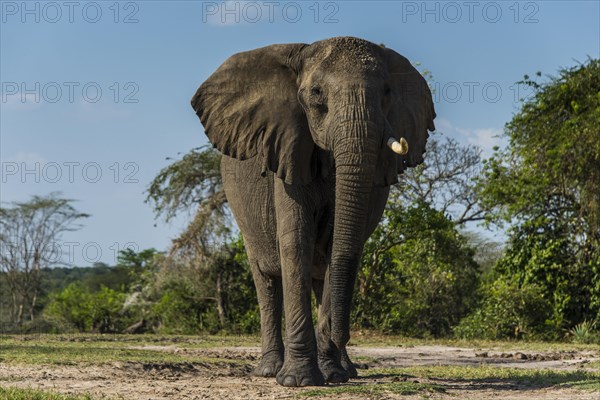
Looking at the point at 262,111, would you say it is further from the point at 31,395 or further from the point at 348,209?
the point at 31,395

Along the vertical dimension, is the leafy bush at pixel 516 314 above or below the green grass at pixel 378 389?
above

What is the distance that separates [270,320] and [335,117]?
10.3 feet

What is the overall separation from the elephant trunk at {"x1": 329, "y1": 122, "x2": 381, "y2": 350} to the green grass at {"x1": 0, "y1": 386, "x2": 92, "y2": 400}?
84.7 inches

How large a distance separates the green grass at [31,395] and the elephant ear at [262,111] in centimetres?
259

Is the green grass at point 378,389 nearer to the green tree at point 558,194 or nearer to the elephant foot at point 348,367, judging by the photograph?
the elephant foot at point 348,367

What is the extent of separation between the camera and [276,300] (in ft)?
34.0

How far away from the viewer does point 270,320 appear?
33.7 ft

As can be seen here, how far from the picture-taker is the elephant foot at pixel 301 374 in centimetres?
859

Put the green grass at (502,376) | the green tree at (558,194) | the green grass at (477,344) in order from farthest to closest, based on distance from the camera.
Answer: the green tree at (558,194)
the green grass at (477,344)
the green grass at (502,376)

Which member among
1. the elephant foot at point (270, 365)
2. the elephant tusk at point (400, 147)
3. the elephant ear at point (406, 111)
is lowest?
the elephant foot at point (270, 365)

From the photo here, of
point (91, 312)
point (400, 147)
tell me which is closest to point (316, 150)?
point (400, 147)

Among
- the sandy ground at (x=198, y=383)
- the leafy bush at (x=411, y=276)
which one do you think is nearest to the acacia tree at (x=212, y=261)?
the leafy bush at (x=411, y=276)

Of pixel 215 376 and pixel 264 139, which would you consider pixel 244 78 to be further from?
pixel 215 376

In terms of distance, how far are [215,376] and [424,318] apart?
44.9 ft
